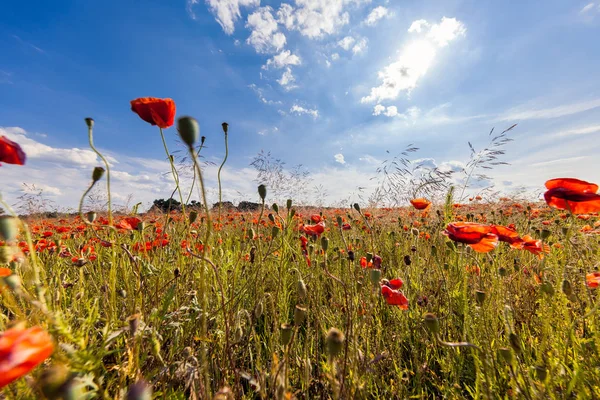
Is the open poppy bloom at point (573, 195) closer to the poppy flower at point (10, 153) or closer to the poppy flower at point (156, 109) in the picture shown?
the poppy flower at point (156, 109)

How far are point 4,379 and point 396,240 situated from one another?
131 inches

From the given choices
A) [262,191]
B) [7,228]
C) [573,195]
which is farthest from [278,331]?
[573,195]

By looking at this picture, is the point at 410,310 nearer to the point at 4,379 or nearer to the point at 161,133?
the point at 161,133

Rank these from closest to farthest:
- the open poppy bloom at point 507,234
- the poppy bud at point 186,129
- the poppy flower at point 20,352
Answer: the poppy flower at point 20,352, the poppy bud at point 186,129, the open poppy bloom at point 507,234

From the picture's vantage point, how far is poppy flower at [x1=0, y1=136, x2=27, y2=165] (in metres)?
0.76

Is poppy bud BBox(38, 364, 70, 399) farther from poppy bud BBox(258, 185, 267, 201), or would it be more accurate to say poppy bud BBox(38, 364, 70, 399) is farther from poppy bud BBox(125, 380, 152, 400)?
poppy bud BBox(258, 185, 267, 201)

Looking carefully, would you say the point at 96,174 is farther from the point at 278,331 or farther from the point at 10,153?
the point at 278,331

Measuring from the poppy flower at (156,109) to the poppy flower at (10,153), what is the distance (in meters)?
0.41

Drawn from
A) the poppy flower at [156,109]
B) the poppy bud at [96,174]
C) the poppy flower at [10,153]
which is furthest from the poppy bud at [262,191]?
the poppy flower at [10,153]

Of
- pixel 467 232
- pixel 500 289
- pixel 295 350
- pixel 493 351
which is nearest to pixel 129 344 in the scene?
pixel 295 350

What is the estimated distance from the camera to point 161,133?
44.7 inches

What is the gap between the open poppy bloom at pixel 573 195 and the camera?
0.97 m

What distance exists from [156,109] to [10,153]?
435 mm

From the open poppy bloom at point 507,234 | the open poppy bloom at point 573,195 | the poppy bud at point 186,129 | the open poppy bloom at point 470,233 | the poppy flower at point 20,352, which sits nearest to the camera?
the poppy flower at point 20,352
